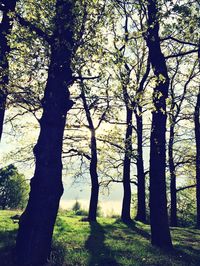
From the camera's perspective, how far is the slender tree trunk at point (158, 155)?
529 inches

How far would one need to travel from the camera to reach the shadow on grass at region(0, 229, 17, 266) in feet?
29.6

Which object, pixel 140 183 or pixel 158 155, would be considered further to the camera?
pixel 140 183

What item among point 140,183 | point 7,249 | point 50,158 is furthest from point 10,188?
point 50,158

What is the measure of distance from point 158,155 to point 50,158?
6.32 metres

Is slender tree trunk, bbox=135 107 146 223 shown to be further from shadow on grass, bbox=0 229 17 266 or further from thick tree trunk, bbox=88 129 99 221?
shadow on grass, bbox=0 229 17 266

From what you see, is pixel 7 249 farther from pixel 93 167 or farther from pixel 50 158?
pixel 93 167

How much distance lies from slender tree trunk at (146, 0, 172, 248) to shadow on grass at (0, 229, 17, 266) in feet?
20.9

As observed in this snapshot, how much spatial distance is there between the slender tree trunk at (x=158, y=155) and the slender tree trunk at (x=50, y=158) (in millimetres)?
4184

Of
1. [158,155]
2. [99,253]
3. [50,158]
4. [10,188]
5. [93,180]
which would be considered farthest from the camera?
[10,188]

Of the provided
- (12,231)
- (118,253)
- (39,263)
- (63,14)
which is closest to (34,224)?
(39,263)

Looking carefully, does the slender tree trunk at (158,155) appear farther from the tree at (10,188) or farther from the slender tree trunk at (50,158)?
the tree at (10,188)

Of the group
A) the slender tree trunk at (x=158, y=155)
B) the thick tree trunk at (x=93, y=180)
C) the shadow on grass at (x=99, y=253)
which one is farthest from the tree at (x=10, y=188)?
the slender tree trunk at (x=158, y=155)

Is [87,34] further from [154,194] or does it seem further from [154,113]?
[154,194]

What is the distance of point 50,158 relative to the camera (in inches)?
382
